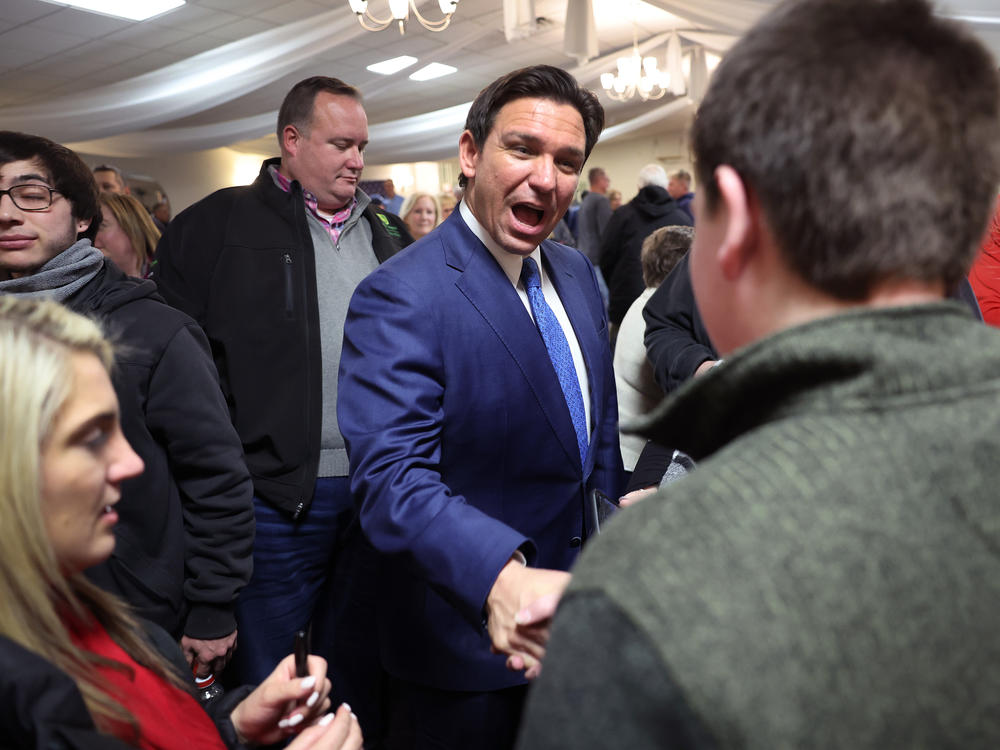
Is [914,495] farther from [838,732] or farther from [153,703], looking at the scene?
[153,703]

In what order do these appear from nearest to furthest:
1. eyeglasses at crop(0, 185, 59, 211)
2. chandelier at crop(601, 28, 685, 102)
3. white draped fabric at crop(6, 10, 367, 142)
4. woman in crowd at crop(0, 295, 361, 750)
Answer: woman in crowd at crop(0, 295, 361, 750)
eyeglasses at crop(0, 185, 59, 211)
white draped fabric at crop(6, 10, 367, 142)
chandelier at crop(601, 28, 685, 102)

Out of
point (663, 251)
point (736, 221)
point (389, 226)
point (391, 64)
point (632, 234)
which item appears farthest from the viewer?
point (391, 64)

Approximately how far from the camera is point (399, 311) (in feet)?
4.42

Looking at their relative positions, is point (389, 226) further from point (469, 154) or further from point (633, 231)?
point (633, 231)

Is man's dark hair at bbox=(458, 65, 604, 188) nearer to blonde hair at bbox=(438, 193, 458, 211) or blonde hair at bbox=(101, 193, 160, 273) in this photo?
blonde hair at bbox=(101, 193, 160, 273)

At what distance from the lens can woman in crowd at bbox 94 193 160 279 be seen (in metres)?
2.69

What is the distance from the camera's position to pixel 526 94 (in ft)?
4.89

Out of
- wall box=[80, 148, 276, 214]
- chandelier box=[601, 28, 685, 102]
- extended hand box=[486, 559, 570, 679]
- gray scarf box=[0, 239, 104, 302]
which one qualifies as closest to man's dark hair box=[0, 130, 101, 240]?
gray scarf box=[0, 239, 104, 302]

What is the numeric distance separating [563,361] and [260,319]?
3.17ft

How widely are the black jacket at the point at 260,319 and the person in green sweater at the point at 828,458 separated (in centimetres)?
161

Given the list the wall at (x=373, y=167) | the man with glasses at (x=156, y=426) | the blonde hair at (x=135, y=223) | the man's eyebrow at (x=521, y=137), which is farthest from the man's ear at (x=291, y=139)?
the wall at (x=373, y=167)

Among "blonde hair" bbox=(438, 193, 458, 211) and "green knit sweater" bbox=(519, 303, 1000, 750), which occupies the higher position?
"green knit sweater" bbox=(519, 303, 1000, 750)

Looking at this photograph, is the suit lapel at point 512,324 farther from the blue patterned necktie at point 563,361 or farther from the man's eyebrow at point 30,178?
the man's eyebrow at point 30,178

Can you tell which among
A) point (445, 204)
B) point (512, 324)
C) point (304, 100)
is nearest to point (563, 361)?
point (512, 324)
